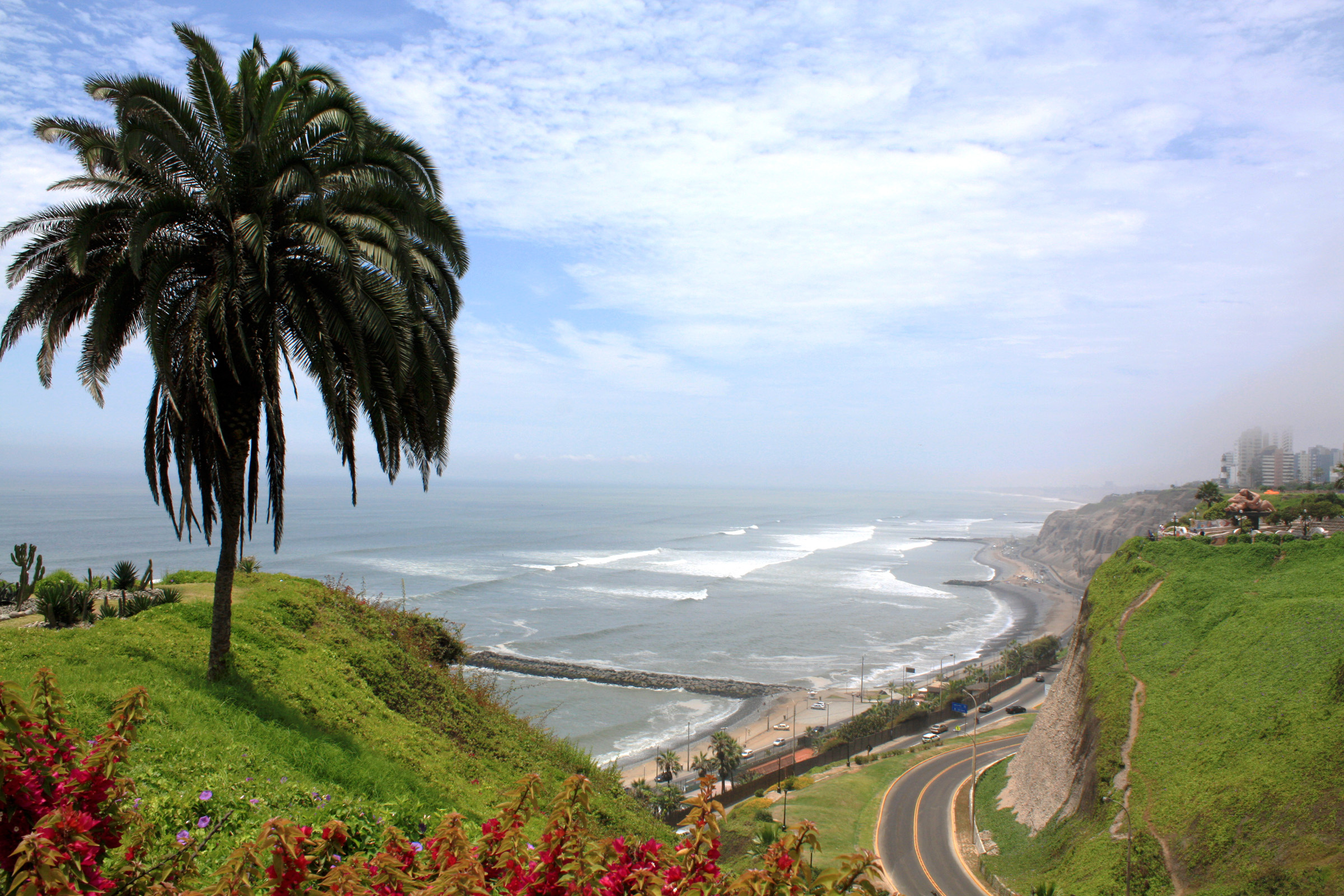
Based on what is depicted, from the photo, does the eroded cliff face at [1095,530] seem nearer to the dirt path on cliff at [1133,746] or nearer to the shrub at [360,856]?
the dirt path on cliff at [1133,746]

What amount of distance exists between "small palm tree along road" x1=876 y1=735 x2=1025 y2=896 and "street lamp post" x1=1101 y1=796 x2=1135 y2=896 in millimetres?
5381

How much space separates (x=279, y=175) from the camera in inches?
395

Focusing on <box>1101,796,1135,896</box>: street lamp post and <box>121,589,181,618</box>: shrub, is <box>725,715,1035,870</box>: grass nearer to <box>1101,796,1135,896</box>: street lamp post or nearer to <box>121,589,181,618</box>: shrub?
<box>1101,796,1135,896</box>: street lamp post

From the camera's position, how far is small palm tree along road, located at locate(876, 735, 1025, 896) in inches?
965

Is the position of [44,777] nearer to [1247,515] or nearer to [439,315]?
[439,315]

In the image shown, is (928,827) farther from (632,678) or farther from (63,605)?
(63,605)

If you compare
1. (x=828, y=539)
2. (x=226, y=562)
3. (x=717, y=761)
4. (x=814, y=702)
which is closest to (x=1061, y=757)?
(x=717, y=761)

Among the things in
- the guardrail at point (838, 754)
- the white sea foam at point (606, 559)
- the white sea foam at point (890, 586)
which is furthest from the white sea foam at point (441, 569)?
the guardrail at point (838, 754)

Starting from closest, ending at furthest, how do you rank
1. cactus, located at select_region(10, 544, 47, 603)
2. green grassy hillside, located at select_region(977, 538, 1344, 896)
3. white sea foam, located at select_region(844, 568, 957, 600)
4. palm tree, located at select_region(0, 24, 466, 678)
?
palm tree, located at select_region(0, 24, 466, 678) < cactus, located at select_region(10, 544, 47, 603) < green grassy hillside, located at select_region(977, 538, 1344, 896) < white sea foam, located at select_region(844, 568, 957, 600)

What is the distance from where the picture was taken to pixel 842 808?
3219cm

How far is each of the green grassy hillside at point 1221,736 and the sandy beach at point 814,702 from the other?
50.5 feet

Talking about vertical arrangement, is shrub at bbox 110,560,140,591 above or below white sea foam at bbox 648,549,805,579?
above

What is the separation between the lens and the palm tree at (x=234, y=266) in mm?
9805

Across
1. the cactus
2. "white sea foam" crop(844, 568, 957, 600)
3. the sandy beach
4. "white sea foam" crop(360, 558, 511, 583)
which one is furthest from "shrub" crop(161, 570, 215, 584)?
"white sea foam" crop(844, 568, 957, 600)
